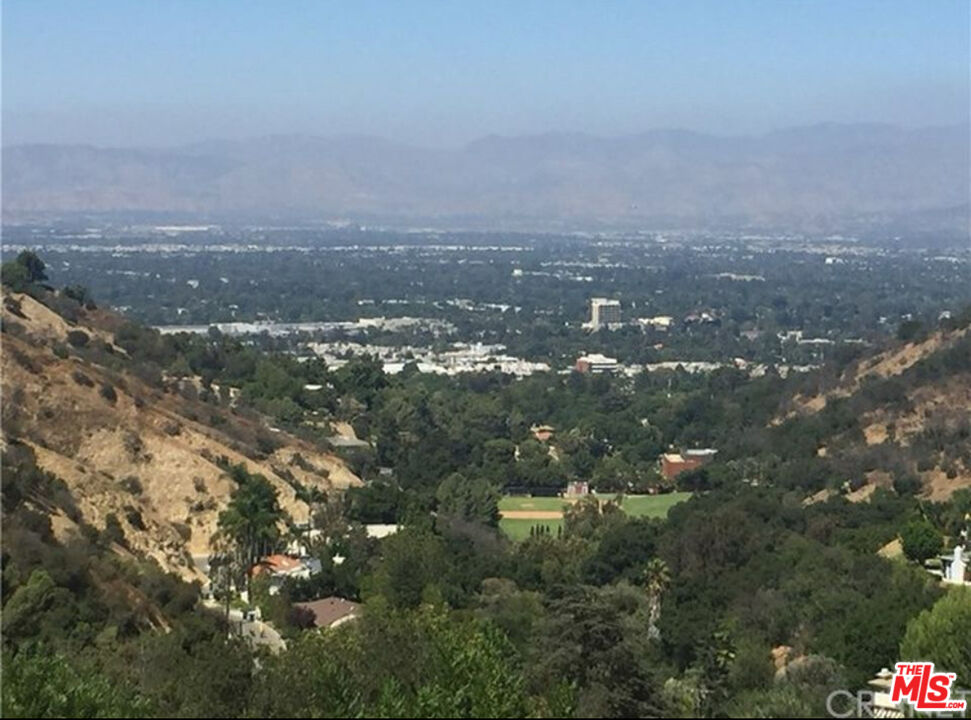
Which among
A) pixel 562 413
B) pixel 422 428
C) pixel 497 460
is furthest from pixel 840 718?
pixel 562 413

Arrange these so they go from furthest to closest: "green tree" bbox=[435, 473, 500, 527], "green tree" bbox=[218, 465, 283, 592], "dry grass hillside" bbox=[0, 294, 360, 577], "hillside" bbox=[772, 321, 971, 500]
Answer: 1. "green tree" bbox=[435, 473, 500, 527]
2. "hillside" bbox=[772, 321, 971, 500]
3. "green tree" bbox=[218, 465, 283, 592]
4. "dry grass hillside" bbox=[0, 294, 360, 577]

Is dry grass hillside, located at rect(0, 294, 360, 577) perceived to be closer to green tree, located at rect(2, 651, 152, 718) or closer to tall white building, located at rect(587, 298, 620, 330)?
green tree, located at rect(2, 651, 152, 718)

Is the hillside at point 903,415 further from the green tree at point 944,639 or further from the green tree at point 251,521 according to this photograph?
the green tree at point 944,639

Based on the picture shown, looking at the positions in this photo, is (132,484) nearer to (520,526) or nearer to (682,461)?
(520,526)

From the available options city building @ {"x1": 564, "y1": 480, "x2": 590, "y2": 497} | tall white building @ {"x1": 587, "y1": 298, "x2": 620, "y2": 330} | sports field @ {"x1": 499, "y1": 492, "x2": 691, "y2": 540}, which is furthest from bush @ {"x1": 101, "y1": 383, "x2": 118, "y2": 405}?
tall white building @ {"x1": 587, "y1": 298, "x2": 620, "y2": 330}

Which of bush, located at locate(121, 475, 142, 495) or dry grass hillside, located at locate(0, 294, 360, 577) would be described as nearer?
dry grass hillside, located at locate(0, 294, 360, 577)

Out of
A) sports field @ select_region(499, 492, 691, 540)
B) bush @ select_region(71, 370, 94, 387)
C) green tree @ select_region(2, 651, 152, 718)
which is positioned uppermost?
green tree @ select_region(2, 651, 152, 718)

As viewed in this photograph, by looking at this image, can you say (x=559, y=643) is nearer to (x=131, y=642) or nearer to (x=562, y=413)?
(x=131, y=642)
